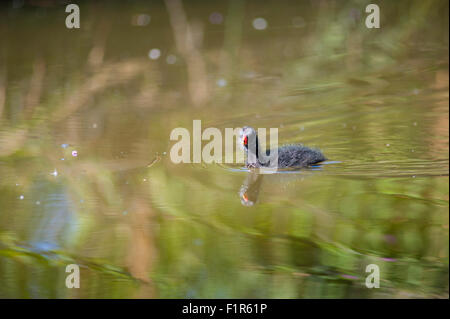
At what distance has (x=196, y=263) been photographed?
11.2ft

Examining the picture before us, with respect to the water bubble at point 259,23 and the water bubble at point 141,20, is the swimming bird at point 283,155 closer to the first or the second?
the water bubble at point 259,23

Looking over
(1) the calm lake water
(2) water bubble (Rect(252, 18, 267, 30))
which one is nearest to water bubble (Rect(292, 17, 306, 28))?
(1) the calm lake water

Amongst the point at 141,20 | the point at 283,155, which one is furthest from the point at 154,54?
the point at 283,155

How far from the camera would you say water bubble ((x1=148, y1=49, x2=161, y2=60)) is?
772cm

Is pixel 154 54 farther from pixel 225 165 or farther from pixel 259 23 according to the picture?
pixel 225 165

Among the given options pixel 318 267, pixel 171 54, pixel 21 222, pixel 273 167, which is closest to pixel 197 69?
pixel 171 54

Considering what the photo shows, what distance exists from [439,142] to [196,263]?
8.41 feet

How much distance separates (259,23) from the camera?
8781 millimetres

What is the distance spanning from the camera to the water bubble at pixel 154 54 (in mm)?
7720

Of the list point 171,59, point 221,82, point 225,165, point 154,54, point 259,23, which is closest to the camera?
point 225,165

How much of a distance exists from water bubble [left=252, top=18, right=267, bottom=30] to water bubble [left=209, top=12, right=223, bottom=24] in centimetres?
50

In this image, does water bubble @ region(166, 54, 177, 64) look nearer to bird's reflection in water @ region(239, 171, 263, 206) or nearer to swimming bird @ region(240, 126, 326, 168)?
swimming bird @ region(240, 126, 326, 168)

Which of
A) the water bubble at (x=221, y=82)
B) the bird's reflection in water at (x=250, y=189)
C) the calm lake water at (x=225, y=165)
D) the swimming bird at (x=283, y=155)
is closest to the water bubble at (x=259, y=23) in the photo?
the calm lake water at (x=225, y=165)

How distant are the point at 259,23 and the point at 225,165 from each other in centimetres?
436
